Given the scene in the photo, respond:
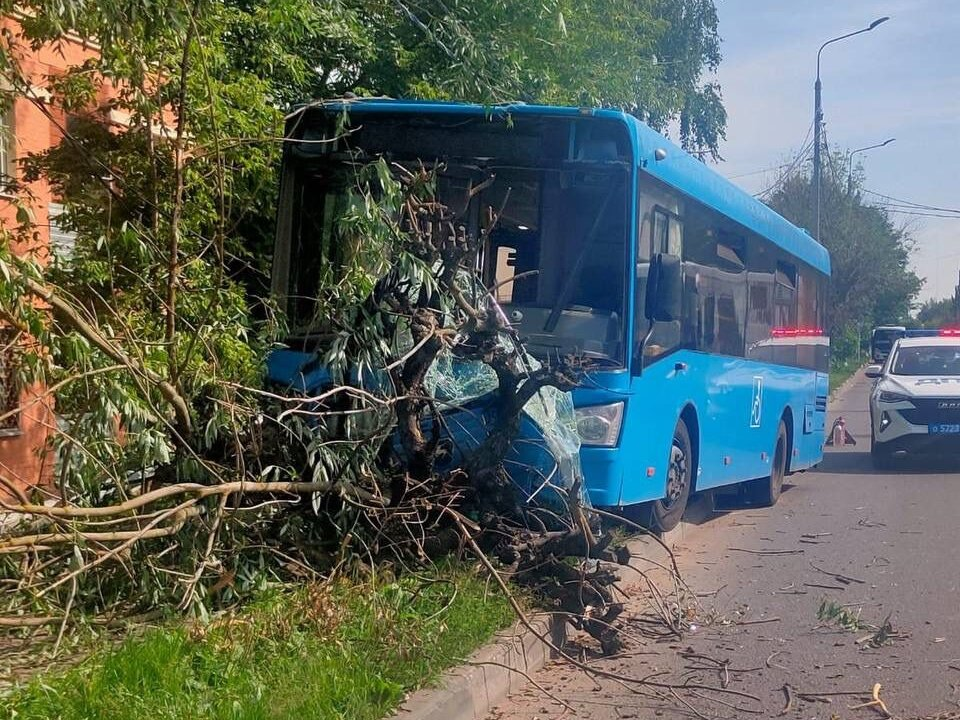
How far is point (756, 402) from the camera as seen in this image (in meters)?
12.3

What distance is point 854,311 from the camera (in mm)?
53750

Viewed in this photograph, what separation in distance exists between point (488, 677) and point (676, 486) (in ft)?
14.6

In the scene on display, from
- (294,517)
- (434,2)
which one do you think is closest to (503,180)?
(294,517)

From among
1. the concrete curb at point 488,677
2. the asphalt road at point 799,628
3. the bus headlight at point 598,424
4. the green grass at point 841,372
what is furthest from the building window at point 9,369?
the green grass at point 841,372

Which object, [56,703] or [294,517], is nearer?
[56,703]

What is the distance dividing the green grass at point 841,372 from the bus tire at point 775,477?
30.5 meters

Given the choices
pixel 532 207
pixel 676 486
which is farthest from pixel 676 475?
pixel 532 207

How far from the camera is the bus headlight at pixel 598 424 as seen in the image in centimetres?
779

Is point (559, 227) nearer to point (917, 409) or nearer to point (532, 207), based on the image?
point (532, 207)

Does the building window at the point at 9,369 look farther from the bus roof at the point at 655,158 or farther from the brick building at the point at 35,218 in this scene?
the bus roof at the point at 655,158

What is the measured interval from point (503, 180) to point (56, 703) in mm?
4609

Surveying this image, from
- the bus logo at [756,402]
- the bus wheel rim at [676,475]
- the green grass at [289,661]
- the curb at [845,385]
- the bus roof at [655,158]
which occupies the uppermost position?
the bus roof at [655,158]

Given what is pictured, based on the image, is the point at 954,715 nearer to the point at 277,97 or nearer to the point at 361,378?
the point at 361,378

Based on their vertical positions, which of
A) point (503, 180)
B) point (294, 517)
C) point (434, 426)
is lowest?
point (294, 517)
